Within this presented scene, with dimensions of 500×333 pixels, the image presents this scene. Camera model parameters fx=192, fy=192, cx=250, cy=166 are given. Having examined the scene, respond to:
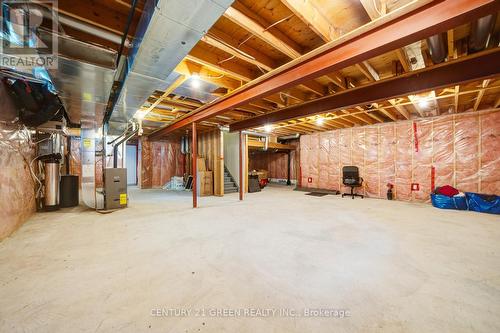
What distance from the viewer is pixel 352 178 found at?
622 cm

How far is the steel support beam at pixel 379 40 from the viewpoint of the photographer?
1327 millimetres

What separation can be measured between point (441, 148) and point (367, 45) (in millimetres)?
5290

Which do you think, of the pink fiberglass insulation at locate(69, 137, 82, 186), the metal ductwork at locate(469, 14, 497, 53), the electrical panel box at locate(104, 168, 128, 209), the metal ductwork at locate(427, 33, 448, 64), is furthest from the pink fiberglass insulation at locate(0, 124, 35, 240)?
the metal ductwork at locate(469, 14, 497, 53)

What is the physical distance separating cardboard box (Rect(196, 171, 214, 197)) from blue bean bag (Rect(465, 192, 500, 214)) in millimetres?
6814

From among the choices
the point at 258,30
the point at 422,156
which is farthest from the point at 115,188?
the point at 422,156

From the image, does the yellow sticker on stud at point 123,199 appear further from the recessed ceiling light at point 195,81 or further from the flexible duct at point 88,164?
the recessed ceiling light at point 195,81

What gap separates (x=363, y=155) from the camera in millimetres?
6441

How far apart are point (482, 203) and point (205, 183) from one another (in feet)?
23.4

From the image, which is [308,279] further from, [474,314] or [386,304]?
[474,314]

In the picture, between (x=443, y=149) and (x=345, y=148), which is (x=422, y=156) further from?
(x=345, y=148)

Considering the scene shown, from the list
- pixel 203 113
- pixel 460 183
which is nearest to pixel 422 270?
pixel 203 113

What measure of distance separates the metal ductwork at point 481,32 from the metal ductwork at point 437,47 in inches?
8.4

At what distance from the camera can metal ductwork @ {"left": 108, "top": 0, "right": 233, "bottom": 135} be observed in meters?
1.28

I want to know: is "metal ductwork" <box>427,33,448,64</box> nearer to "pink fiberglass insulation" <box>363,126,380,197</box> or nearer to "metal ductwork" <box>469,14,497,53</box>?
"metal ductwork" <box>469,14,497,53</box>
